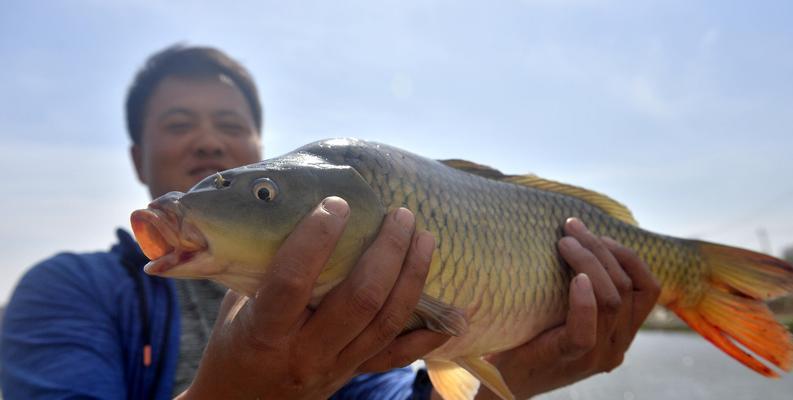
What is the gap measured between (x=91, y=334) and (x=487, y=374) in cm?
102

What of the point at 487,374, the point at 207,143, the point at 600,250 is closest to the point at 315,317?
the point at 487,374

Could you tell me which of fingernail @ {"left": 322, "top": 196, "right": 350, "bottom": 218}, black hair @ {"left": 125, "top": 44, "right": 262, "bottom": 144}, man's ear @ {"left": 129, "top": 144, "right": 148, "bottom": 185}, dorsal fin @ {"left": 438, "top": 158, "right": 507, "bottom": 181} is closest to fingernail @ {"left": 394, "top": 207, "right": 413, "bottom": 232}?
fingernail @ {"left": 322, "top": 196, "right": 350, "bottom": 218}

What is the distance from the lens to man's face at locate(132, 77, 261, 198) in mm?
1895

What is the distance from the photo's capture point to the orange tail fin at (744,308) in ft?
4.80

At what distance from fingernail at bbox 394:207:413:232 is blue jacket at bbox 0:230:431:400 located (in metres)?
0.76

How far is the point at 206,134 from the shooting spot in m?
1.91

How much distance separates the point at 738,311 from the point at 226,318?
138 centimetres

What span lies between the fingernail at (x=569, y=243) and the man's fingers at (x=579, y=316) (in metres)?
0.07

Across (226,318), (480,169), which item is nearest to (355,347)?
(226,318)

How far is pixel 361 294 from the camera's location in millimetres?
887

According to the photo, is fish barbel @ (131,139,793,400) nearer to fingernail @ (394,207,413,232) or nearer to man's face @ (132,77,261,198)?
fingernail @ (394,207,413,232)

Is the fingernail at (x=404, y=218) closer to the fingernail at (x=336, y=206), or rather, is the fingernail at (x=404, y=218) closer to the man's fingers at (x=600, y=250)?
the fingernail at (x=336, y=206)

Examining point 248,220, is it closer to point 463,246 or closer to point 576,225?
point 463,246

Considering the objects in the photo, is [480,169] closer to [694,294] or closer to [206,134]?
[694,294]
